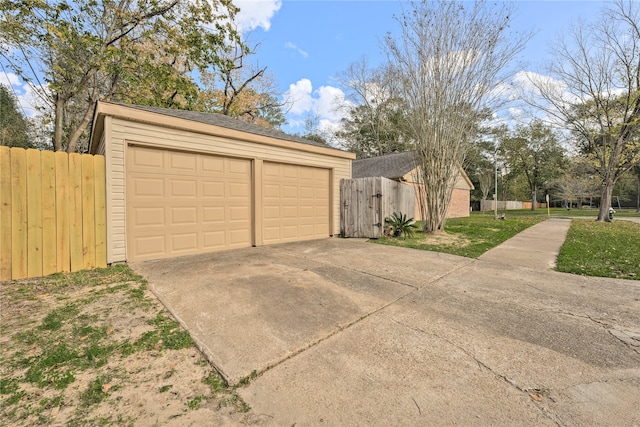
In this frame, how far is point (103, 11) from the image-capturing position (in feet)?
31.6

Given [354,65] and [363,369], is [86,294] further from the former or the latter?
[354,65]

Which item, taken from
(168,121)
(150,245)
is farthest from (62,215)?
(168,121)

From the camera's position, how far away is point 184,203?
5352mm

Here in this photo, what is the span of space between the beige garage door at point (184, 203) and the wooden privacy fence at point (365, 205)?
3142 mm

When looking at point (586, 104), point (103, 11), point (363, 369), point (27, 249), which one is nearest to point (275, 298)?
point (363, 369)

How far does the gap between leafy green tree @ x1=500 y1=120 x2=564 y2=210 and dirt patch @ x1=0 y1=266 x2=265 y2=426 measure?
114ft

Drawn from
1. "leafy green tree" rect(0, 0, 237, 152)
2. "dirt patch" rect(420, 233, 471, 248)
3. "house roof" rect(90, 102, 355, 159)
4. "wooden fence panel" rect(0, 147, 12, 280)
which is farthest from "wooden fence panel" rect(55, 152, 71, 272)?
"dirt patch" rect(420, 233, 471, 248)

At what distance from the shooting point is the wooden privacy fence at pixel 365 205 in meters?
7.77

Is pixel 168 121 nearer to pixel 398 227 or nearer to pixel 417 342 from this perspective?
pixel 417 342

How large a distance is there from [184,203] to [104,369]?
3.92 meters

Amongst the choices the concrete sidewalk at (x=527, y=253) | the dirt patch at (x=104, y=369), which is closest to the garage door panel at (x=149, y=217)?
the dirt patch at (x=104, y=369)

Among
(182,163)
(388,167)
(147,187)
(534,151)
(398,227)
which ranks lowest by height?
(398,227)

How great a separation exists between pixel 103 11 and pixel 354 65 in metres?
18.8

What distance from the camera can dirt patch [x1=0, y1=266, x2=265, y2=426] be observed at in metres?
1.48
